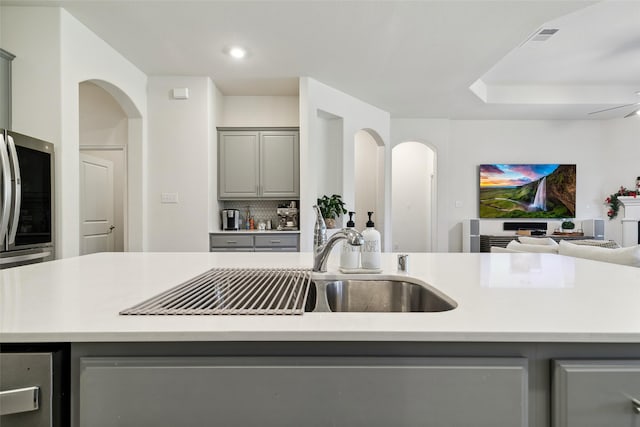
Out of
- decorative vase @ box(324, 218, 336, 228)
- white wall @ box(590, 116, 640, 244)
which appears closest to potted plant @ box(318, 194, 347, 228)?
decorative vase @ box(324, 218, 336, 228)

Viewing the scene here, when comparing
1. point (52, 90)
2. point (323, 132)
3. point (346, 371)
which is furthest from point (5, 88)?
point (346, 371)

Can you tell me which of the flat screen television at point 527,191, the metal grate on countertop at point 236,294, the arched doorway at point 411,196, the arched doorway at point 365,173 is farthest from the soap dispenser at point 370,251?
the arched doorway at point 411,196

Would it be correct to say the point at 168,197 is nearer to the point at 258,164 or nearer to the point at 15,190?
the point at 258,164

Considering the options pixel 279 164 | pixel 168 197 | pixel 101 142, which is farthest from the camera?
pixel 279 164

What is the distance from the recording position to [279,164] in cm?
451

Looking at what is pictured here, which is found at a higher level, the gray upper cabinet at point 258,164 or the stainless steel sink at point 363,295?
the gray upper cabinet at point 258,164

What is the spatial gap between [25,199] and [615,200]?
8.46 m

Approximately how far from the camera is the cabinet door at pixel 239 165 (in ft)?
14.8

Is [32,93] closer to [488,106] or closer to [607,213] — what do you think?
[488,106]

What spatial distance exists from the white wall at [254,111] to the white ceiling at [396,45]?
0.19 m

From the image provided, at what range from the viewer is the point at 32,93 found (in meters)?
2.71

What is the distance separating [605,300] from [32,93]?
3780 millimetres

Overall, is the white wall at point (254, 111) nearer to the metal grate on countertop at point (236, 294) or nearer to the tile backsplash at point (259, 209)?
the tile backsplash at point (259, 209)

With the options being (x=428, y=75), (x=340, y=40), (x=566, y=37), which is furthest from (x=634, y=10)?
(x=340, y=40)
